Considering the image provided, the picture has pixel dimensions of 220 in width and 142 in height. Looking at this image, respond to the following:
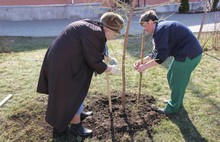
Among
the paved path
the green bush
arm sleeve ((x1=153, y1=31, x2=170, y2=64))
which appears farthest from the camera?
the green bush

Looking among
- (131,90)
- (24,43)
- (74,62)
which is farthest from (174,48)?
(24,43)

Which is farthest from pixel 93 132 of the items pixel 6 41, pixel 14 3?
pixel 14 3

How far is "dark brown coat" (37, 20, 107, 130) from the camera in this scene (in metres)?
2.88

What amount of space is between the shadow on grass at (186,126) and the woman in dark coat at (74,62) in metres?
1.27

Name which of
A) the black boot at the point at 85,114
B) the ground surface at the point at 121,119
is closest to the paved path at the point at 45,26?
the ground surface at the point at 121,119

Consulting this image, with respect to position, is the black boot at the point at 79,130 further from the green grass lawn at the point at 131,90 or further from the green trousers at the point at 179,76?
the green trousers at the point at 179,76

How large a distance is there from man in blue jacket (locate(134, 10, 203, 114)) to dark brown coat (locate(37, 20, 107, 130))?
0.66 m

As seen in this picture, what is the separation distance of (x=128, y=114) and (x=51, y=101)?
4.09 feet

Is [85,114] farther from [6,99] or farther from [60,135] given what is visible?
[6,99]

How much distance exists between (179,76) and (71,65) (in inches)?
57.6

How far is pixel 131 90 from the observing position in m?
4.74

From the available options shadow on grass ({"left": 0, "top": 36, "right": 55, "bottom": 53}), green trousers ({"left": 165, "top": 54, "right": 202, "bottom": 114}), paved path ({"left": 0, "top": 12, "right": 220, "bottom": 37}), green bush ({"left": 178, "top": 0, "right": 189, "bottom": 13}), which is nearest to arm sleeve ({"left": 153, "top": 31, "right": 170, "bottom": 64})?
green trousers ({"left": 165, "top": 54, "right": 202, "bottom": 114})

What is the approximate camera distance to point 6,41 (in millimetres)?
8117

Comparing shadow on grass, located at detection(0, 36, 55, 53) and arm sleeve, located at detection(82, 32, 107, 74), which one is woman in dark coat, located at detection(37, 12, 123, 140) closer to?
arm sleeve, located at detection(82, 32, 107, 74)
